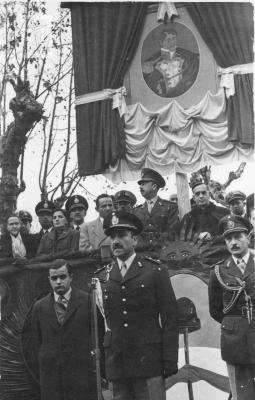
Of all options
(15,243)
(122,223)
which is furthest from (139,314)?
(15,243)

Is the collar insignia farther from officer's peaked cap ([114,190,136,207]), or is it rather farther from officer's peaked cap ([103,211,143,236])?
officer's peaked cap ([114,190,136,207])

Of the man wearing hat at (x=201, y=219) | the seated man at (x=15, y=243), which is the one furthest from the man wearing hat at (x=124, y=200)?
the seated man at (x=15, y=243)

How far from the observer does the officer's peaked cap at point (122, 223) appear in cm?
377

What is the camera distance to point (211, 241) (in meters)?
4.40

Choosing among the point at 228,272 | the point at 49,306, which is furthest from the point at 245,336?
the point at 49,306

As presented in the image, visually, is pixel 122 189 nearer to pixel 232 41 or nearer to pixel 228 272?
pixel 232 41

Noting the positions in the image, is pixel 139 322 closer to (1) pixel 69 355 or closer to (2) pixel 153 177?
(1) pixel 69 355

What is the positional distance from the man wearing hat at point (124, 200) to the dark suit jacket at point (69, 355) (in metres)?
1.04

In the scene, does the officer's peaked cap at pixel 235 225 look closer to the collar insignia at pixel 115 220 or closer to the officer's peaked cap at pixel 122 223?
the officer's peaked cap at pixel 122 223

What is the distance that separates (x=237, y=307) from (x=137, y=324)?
1.93ft

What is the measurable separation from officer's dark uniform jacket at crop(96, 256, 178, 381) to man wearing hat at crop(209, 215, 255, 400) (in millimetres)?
355

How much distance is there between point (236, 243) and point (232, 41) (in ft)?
7.90

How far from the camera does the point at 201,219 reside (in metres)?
4.82

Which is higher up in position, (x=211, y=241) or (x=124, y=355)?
(x=211, y=241)
